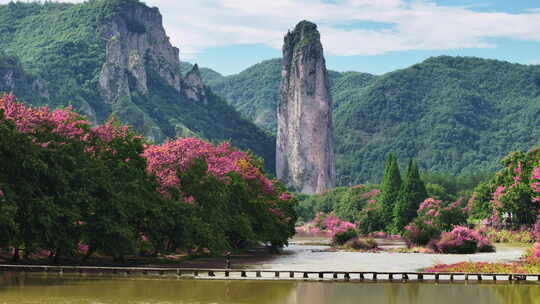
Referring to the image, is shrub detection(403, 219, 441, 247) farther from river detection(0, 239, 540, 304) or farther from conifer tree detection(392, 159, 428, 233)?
river detection(0, 239, 540, 304)

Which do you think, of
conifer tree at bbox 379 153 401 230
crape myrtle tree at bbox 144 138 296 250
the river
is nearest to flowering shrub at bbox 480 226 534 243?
conifer tree at bbox 379 153 401 230

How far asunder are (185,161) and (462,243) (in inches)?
1192

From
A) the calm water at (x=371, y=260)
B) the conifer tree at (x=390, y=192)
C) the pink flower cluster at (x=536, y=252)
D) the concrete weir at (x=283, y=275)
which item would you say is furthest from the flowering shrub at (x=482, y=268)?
the conifer tree at (x=390, y=192)

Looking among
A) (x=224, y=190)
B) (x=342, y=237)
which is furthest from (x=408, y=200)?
(x=224, y=190)

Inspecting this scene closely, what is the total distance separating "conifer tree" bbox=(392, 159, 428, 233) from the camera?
127m

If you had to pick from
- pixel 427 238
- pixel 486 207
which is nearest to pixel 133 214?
pixel 427 238

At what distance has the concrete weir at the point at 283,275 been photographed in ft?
185

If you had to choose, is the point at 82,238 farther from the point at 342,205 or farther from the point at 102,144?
the point at 342,205

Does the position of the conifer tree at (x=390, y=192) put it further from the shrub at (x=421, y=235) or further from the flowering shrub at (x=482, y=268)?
the flowering shrub at (x=482, y=268)

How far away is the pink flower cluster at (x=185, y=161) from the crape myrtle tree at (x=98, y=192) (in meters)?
0.13

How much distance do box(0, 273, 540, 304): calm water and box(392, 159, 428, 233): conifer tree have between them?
237ft

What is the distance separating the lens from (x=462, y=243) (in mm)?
87438

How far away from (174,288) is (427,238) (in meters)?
48.9

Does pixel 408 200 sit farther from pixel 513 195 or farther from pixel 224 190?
pixel 224 190
